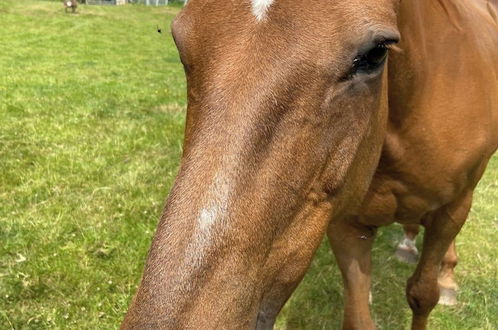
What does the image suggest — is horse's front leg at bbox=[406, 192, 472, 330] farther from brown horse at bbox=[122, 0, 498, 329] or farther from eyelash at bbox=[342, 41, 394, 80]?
eyelash at bbox=[342, 41, 394, 80]

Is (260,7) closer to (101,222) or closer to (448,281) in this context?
(448,281)

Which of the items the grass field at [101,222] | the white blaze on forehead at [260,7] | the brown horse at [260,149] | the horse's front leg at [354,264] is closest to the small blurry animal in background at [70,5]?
the grass field at [101,222]

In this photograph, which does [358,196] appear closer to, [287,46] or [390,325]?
[287,46]

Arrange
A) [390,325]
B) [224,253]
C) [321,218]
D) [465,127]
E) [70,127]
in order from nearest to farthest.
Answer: [224,253] < [321,218] < [465,127] < [390,325] < [70,127]

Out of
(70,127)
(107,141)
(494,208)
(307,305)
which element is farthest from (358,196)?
(70,127)

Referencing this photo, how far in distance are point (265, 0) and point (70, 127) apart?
5.56 meters

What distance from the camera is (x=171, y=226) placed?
4.15 ft

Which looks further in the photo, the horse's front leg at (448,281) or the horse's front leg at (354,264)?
the horse's front leg at (448,281)

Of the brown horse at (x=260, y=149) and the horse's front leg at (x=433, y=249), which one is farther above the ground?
the brown horse at (x=260, y=149)

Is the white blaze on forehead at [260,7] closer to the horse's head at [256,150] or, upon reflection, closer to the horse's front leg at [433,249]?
the horse's head at [256,150]

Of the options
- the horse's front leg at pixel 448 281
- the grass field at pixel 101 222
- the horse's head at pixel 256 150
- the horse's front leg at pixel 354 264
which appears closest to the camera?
the horse's head at pixel 256 150

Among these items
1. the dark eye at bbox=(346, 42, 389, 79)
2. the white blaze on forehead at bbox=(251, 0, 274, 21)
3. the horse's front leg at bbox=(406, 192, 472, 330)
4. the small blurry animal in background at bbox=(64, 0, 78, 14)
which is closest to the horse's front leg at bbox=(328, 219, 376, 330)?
the horse's front leg at bbox=(406, 192, 472, 330)

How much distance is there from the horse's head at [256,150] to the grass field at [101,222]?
82.6 inches

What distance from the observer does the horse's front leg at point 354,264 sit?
271 centimetres
